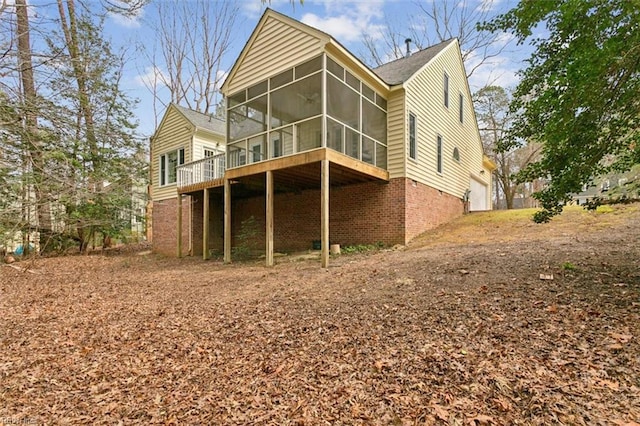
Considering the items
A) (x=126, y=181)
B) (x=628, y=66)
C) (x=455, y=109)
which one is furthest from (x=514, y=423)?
(x=126, y=181)

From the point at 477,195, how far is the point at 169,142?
15793mm

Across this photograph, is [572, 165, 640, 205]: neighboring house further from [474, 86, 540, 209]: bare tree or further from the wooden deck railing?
[474, 86, 540, 209]: bare tree

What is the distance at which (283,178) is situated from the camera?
10.6m

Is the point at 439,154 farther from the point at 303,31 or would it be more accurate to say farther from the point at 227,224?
the point at 227,224

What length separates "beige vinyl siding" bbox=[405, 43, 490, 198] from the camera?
438 inches

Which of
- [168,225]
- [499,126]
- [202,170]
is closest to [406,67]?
[202,170]

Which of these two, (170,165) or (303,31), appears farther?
(170,165)

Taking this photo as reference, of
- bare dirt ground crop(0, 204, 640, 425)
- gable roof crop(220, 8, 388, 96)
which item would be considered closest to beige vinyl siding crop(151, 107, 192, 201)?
gable roof crop(220, 8, 388, 96)

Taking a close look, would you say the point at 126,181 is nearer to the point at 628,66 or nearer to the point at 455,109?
the point at 455,109

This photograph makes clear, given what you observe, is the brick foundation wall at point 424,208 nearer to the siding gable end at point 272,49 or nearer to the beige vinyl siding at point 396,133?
the beige vinyl siding at point 396,133

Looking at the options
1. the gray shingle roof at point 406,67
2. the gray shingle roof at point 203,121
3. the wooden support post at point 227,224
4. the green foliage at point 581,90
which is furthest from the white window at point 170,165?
the green foliage at point 581,90

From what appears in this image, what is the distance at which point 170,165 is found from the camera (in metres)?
15.6

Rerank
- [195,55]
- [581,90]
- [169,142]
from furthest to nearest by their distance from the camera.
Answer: [195,55] → [169,142] → [581,90]

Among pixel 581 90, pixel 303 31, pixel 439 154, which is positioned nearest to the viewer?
pixel 581 90
